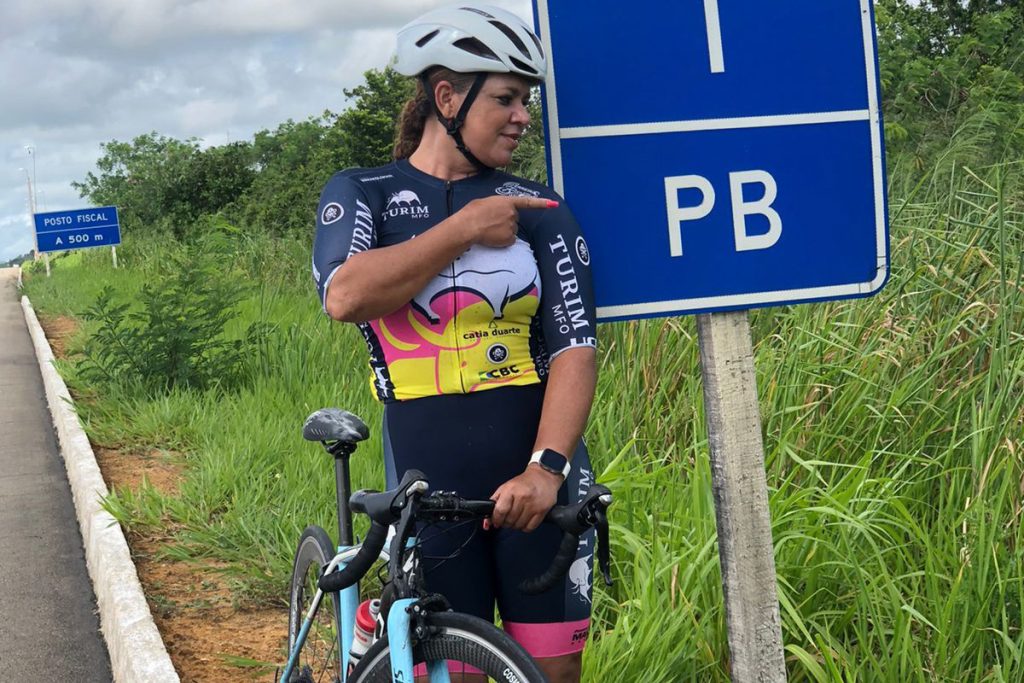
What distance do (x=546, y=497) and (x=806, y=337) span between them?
2968mm

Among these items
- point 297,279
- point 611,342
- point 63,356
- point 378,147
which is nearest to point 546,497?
point 611,342

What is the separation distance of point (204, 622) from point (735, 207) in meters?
3.25

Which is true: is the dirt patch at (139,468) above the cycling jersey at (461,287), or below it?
below

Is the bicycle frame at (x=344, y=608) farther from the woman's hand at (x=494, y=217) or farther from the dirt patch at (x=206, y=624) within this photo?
the dirt patch at (x=206, y=624)

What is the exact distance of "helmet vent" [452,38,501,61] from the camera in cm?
236

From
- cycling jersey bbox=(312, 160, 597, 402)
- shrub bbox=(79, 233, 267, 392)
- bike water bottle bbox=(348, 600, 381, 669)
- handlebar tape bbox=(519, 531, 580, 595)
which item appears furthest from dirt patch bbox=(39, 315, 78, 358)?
handlebar tape bbox=(519, 531, 580, 595)

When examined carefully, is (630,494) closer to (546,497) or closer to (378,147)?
(546,497)

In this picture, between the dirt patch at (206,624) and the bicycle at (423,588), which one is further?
the dirt patch at (206,624)

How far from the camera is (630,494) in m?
4.17

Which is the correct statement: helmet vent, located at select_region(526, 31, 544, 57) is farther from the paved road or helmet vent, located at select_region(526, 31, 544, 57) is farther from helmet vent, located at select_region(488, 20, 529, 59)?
the paved road

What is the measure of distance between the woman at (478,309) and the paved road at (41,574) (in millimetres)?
2811

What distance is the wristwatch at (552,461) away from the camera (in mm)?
2279

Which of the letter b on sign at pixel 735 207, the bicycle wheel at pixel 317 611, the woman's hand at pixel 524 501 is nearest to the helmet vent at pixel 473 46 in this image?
the letter b on sign at pixel 735 207

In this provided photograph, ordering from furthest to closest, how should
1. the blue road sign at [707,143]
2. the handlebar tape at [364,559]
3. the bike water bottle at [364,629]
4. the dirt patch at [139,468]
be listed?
1. the dirt patch at [139,468]
2. the bike water bottle at [364,629]
3. the blue road sign at [707,143]
4. the handlebar tape at [364,559]
